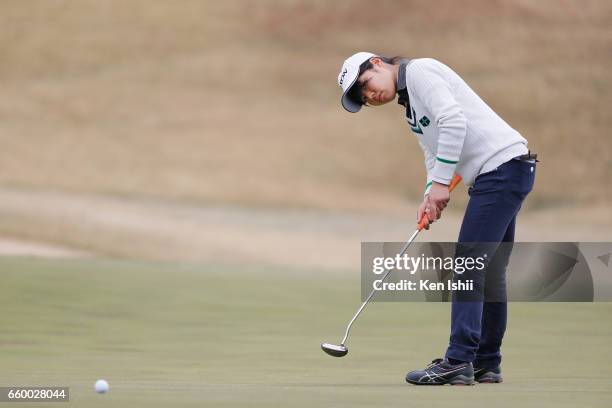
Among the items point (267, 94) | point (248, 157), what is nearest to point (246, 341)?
point (248, 157)

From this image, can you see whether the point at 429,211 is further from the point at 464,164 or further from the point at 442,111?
the point at 442,111

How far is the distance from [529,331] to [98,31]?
1518 inches

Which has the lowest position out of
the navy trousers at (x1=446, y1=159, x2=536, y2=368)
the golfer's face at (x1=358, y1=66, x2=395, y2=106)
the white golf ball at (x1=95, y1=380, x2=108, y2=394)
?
the white golf ball at (x1=95, y1=380, x2=108, y2=394)

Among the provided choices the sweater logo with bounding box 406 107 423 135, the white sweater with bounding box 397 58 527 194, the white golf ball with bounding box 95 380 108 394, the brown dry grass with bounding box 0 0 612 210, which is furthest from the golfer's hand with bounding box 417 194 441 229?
the brown dry grass with bounding box 0 0 612 210

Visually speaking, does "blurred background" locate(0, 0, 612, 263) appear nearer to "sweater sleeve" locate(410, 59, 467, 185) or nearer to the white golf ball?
"sweater sleeve" locate(410, 59, 467, 185)

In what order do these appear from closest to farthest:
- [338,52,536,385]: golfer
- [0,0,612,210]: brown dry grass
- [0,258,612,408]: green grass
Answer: [0,258,612,408]: green grass < [338,52,536,385]: golfer < [0,0,612,210]: brown dry grass

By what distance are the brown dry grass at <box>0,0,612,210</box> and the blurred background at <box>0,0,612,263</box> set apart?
0.21 feet

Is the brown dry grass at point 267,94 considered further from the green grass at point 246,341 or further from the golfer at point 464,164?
the golfer at point 464,164

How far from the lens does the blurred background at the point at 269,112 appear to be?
35.6 meters

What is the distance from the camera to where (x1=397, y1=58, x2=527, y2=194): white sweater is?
221 inches

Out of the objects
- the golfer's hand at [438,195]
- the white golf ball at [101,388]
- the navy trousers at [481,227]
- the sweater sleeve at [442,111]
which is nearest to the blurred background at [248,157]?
the navy trousers at [481,227]

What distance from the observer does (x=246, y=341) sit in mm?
8219

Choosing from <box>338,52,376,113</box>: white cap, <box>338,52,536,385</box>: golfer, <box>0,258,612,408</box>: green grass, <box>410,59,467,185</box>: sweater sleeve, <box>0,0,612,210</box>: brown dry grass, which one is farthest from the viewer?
<box>0,0,612,210</box>: brown dry grass

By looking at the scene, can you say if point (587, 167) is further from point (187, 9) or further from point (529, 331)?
point (529, 331)
